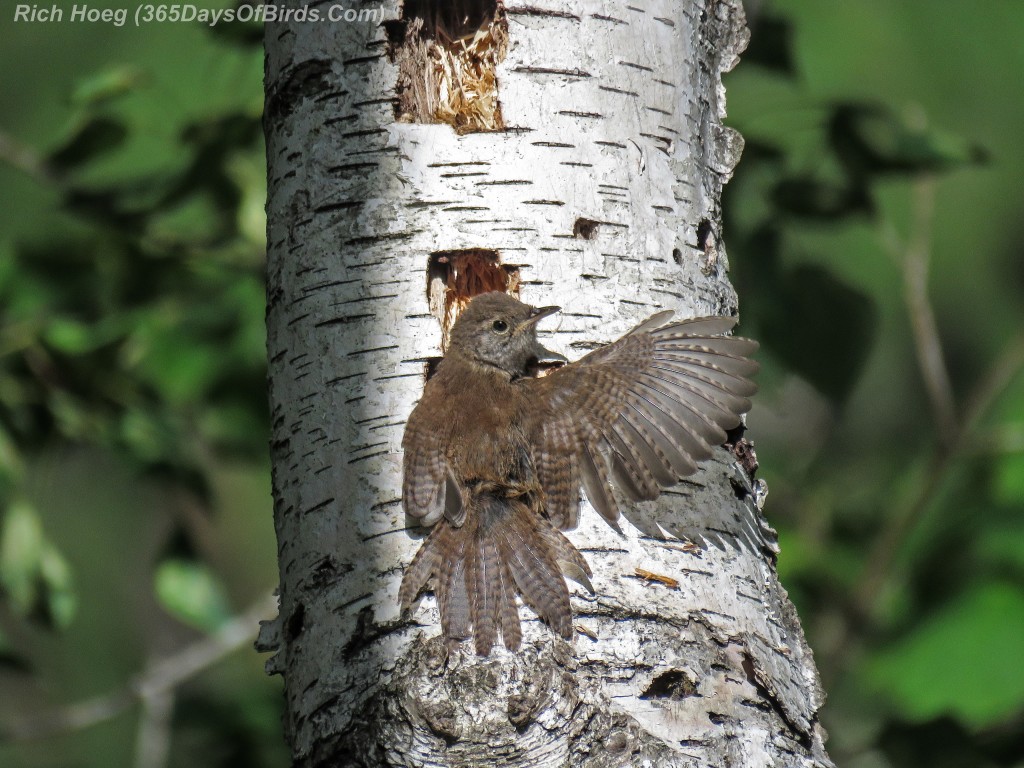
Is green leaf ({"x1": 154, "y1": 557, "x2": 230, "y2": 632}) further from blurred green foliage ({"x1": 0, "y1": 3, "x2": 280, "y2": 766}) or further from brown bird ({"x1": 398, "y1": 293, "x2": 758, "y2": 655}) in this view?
brown bird ({"x1": 398, "y1": 293, "x2": 758, "y2": 655})

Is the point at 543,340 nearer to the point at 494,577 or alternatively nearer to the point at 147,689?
the point at 494,577

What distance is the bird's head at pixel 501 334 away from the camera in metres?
2.31

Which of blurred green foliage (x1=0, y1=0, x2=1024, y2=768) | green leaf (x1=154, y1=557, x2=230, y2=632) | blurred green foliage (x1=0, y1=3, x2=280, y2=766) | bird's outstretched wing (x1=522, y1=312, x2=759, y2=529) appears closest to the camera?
bird's outstretched wing (x1=522, y1=312, x2=759, y2=529)

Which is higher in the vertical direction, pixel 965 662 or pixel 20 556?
pixel 20 556

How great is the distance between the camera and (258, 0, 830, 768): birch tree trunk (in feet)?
6.44

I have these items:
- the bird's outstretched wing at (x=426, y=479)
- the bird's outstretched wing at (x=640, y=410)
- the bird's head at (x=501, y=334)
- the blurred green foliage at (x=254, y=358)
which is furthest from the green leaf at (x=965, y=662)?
the bird's outstretched wing at (x=426, y=479)

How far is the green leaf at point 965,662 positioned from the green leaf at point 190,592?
226cm

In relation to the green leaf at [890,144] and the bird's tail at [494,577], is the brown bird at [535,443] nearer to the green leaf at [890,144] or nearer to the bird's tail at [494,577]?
the bird's tail at [494,577]

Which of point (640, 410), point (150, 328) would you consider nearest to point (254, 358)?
point (150, 328)

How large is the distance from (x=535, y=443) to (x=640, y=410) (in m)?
0.24

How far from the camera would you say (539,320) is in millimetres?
2260

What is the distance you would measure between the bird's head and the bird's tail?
0.38 metres

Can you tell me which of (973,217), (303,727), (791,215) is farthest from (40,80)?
(973,217)

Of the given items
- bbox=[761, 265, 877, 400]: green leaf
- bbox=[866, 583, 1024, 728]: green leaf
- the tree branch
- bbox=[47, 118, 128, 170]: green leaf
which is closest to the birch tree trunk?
bbox=[761, 265, 877, 400]: green leaf
